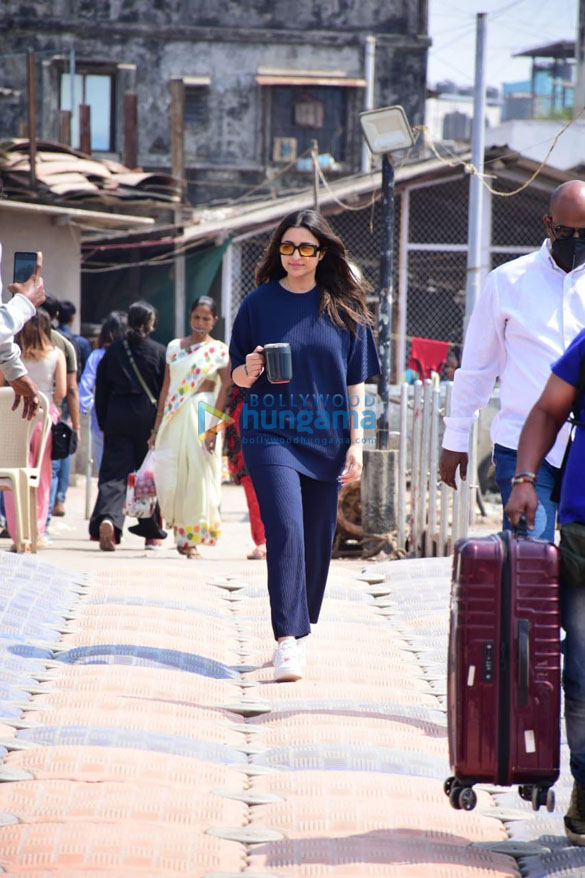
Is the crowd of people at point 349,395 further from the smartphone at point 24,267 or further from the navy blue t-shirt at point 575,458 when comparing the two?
the smartphone at point 24,267

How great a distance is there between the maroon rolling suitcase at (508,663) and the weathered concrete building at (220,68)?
83.7ft

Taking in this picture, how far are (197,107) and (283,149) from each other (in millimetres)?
2021

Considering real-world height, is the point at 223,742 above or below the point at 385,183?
below

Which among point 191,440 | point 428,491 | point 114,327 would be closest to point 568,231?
point 191,440

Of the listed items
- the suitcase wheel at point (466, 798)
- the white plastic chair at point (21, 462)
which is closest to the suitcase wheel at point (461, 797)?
the suitcase wheel at point (466, 798)

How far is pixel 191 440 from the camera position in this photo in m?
9.54

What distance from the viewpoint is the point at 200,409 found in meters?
9.52

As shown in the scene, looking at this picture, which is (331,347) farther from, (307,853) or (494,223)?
(494,223)

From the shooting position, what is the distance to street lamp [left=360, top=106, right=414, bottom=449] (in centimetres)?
1055

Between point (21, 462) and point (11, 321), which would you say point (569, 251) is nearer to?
point (11, 321)

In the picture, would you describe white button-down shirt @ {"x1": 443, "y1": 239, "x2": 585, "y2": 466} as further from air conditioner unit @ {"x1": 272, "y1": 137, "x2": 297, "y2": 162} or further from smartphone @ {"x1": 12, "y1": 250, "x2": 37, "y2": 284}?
air conditioner unit @ {"x1": 272, "y1": 137, "x2": 297, "y2": 162}

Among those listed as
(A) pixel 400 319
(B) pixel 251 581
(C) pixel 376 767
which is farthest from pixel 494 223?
(C) pixel 376 767

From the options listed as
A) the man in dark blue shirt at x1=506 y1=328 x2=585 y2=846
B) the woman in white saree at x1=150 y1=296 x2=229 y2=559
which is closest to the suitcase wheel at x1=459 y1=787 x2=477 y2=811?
the man in dark blue shirt at x1=506 y1=328 x2=585 y2=846

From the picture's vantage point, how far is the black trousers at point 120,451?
402 inches
